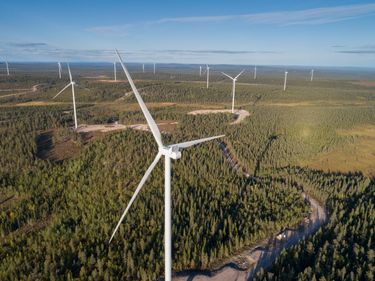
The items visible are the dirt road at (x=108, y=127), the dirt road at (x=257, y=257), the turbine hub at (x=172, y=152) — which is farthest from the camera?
the dirt road at (x=108, y=127)

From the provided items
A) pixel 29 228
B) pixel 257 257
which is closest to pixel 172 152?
pixel 257 257

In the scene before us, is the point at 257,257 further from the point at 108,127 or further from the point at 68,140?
the point at 108,127

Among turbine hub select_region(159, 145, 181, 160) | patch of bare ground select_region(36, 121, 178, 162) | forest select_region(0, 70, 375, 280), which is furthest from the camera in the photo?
patch of bare ground select_region(36, 121, 178, 162)

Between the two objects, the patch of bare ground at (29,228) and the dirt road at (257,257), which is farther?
A: the patch of bare ground at (29,228)

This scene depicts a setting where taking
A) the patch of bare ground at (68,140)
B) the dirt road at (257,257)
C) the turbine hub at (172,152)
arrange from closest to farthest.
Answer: the turbine hub at (172,152)
the dirt road at (257,257)
the patch of bare ground at (68,140)

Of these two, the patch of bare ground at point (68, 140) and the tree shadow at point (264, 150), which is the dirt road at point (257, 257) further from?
the patch of bare ground at point (68, 140)

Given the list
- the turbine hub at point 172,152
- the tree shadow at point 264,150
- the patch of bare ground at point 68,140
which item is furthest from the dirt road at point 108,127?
the turbine hub at point 172,152

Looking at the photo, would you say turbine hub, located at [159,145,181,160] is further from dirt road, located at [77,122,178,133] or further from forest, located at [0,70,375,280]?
dirt road, located at [77,122,178,133]

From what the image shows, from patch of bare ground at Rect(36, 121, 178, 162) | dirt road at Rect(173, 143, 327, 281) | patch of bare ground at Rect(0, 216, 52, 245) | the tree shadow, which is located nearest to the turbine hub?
dirt road at Rect(173, 143, 327, 281)

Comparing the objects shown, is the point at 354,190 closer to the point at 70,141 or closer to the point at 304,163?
the point at 304,163
